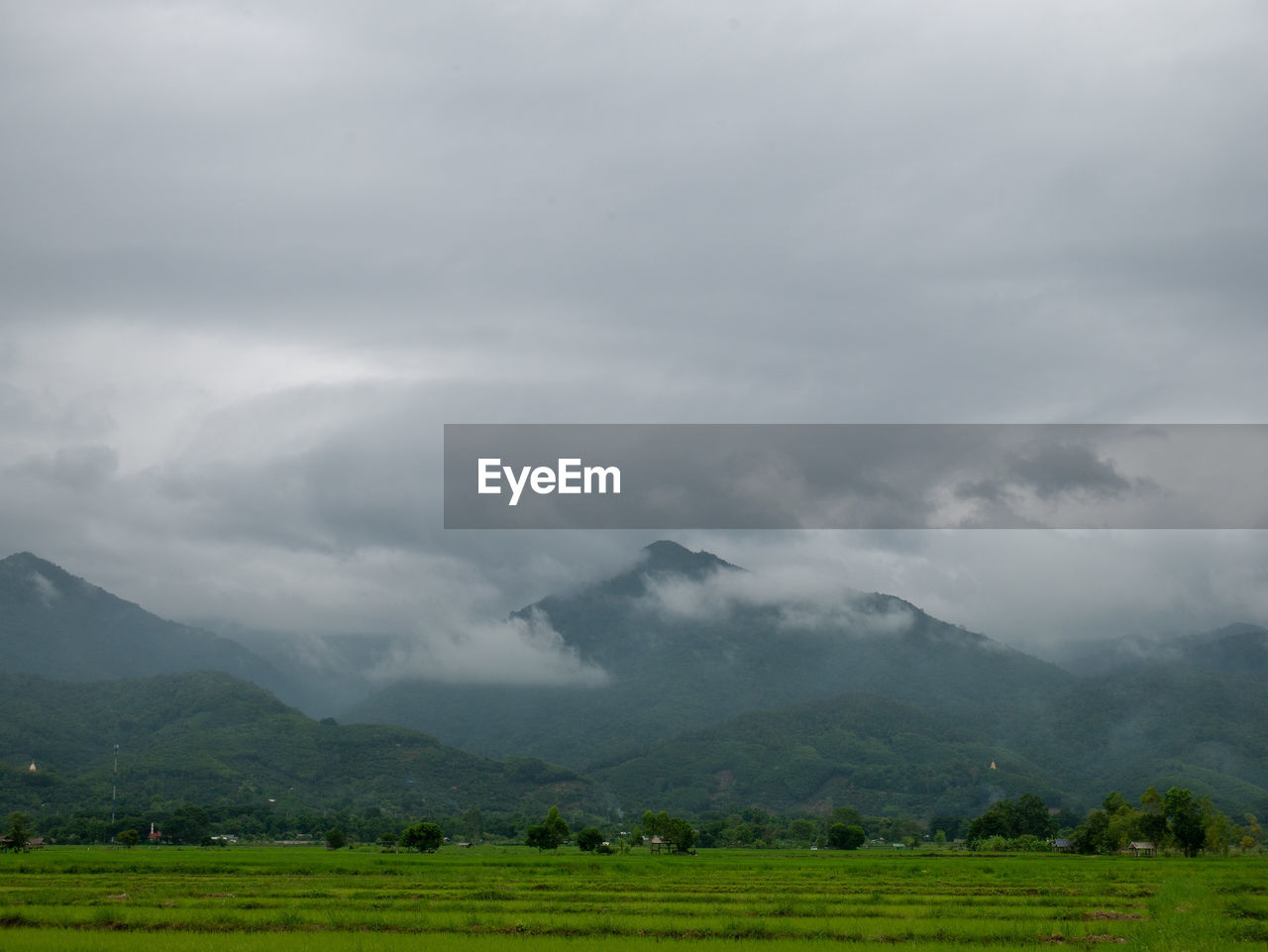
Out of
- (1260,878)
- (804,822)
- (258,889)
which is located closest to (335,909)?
(258,889)

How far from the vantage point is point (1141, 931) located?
112 feet

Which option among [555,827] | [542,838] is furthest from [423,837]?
[555,827]

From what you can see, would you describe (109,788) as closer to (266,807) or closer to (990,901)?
(266,807)

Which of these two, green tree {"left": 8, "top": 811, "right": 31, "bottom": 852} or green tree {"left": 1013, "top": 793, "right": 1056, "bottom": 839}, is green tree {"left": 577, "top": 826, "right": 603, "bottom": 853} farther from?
green tree {"left": 1013, "top": 793, "right": 1056, "bottom": 839}

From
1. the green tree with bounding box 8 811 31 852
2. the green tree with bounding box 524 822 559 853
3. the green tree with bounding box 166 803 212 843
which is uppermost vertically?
the green tree with bounding box 8 811 31 852

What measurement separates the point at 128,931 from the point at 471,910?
12267 millimetres

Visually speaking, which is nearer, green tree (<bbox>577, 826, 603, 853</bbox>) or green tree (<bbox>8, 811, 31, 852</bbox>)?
green tree (<bbox>8, 811, 31, 852</bbox>)

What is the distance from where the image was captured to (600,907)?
41531 millimetres

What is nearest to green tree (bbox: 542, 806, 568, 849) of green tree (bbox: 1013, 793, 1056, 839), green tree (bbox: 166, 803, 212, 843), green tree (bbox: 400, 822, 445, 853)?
green tree (bbox: 400, 822, 445, 853)

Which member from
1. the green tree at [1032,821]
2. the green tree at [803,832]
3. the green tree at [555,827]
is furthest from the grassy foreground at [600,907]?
the green tree at [803,832]

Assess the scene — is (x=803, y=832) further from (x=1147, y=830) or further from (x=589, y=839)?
(x=589, y=839)

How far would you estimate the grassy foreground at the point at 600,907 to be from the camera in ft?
108

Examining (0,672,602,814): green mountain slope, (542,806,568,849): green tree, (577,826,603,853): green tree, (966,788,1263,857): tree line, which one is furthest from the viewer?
(0,672,602,814): green mountain slope

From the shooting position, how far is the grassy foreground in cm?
3288
